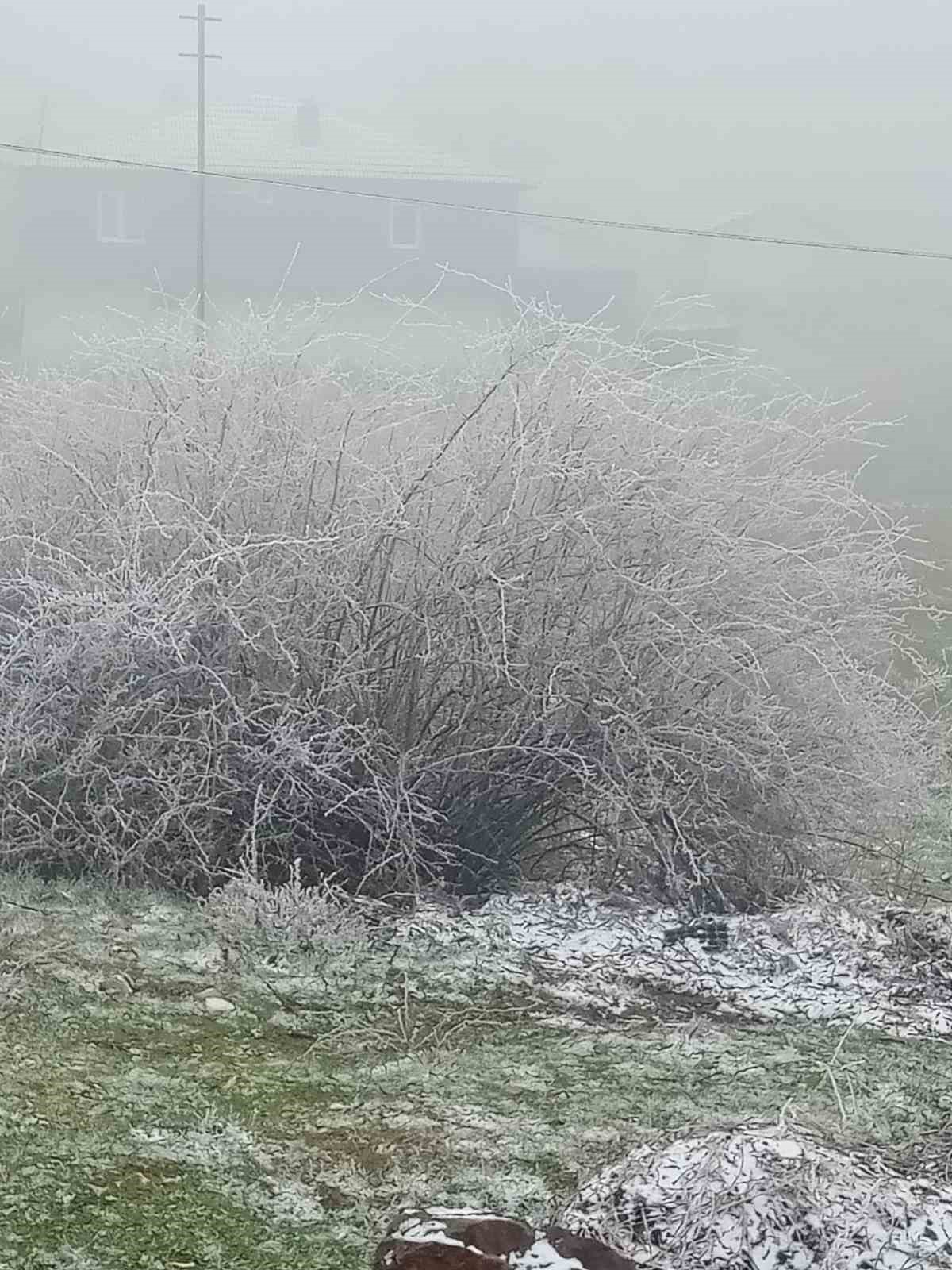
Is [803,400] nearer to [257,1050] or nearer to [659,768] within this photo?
[659,768]

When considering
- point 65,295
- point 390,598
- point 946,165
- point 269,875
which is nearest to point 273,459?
point 390,598

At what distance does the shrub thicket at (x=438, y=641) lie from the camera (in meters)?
6.71

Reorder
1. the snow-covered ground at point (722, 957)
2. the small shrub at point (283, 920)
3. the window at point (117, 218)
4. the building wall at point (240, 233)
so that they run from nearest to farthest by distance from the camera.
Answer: the snow-covered ground at point (722, 957)
the small shrub at point (283, 920)
the building wall at point (240, 233)
the window at point (117, 218)

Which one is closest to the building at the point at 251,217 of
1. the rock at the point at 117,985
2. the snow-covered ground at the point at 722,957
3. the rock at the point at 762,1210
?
the snow-covered ground at the point at 722,957

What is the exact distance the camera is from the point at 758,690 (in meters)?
7.14

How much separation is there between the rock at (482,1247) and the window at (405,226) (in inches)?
1189

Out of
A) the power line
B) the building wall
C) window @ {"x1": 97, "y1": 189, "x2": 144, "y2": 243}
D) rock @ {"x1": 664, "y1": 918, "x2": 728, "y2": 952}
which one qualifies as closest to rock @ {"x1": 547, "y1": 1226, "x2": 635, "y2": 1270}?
rock @ {"x1": 664, "y1": 918, "x2": 728, "y2": 952}

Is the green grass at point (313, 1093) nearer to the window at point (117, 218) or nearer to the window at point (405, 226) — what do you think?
the window at point (405, 226)

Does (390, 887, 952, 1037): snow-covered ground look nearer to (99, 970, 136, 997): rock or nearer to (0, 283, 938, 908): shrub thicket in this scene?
(0, 283, 938, 908): shrub thicket

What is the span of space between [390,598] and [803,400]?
277 cm

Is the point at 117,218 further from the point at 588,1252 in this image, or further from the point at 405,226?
the point at 588,1252

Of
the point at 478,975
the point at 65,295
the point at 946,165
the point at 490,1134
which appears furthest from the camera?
the point at 946,165

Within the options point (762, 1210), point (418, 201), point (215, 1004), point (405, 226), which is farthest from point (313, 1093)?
point (405, 226)

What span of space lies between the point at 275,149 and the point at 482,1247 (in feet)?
102
